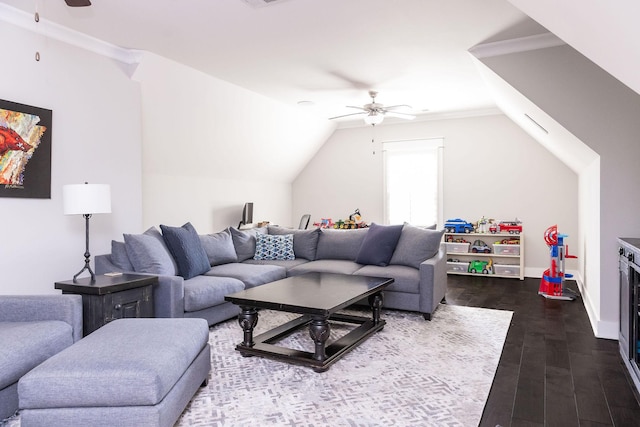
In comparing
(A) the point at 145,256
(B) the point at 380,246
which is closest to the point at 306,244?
(B) the point at 380,246

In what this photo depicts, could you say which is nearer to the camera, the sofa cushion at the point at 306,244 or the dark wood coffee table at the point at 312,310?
the dark wood coffee table at the point at 312,310

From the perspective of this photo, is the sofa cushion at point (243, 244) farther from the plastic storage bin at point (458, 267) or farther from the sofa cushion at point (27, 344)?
the plastic storage bin at point (458, 267)

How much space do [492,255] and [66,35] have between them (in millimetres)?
6018

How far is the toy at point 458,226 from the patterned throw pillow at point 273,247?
2828mm

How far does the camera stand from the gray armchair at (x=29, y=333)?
2.08m

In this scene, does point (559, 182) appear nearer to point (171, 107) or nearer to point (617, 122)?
point (617, 122)

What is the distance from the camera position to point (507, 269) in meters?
6.43

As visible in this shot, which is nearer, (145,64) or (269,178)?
(145,64)

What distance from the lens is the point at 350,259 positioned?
16.9ft

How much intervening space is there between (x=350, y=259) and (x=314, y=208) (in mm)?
3405

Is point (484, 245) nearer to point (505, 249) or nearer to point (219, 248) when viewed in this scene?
point (505, 249)

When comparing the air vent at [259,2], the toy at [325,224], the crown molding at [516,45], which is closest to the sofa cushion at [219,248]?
the air vent at [259,2]

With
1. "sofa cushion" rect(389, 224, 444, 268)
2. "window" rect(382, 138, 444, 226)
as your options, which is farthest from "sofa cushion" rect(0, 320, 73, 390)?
"window" rect(382, 138, 444, 226)

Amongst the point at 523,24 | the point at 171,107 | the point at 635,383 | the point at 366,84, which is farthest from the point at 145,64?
the point at 635,383
